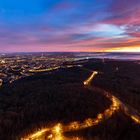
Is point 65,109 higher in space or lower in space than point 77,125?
higher

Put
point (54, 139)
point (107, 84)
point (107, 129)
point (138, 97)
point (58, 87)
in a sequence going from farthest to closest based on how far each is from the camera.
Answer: point (107, 84) → point (58, 87) → point (138, 97) → point (107, 129) → point (54, 139)

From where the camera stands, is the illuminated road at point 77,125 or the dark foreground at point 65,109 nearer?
the illuminated road at point 77,125

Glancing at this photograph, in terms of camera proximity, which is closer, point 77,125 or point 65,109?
point 77,125

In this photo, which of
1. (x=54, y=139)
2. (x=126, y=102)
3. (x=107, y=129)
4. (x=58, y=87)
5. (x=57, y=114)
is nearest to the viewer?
(x=54, y=139)

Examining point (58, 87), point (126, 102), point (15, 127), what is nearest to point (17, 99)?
point (58, 87)

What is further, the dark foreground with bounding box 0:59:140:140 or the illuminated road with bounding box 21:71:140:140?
the dark foreground with bounding box 0:59:140:140

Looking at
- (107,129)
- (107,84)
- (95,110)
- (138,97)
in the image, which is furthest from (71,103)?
(107,84)

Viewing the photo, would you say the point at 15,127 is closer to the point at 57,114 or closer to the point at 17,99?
the point at 57,114

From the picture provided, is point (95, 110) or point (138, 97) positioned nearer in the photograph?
point (95, 110)

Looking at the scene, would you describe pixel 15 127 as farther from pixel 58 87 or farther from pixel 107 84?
pixel 107 84
